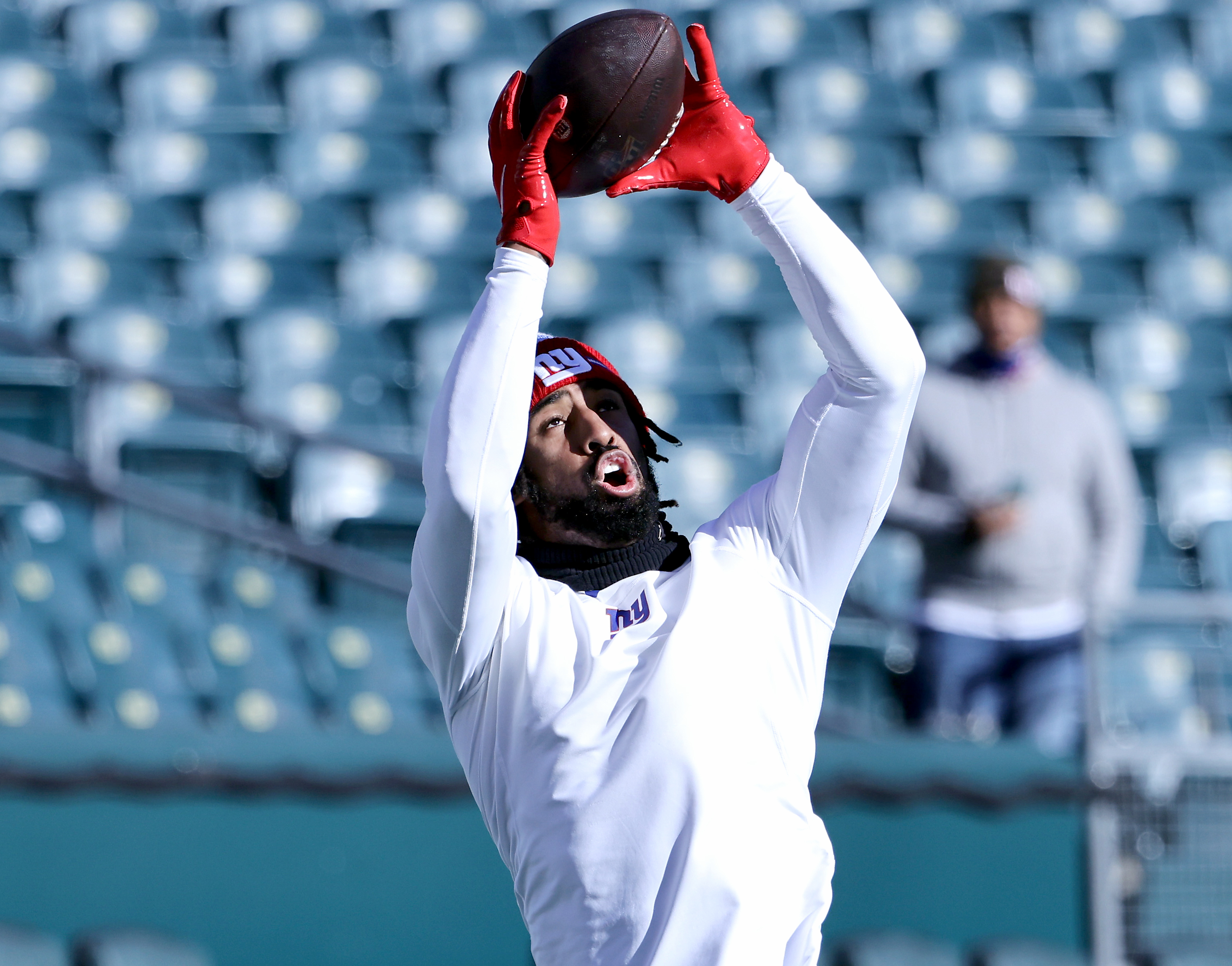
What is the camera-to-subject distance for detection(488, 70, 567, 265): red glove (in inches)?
67.8

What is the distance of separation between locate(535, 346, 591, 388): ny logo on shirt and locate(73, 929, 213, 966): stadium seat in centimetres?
175

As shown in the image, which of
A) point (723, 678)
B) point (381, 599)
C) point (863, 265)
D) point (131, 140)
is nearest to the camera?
point (723, 678)

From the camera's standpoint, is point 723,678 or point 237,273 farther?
point 237,273

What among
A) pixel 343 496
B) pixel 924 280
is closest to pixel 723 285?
pixel 924 280

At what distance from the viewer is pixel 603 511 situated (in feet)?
6.07

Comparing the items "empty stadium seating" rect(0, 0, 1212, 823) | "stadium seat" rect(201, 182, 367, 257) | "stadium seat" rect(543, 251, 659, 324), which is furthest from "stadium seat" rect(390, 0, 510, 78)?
"stadium seat" rect(543, 251, 659, 324)

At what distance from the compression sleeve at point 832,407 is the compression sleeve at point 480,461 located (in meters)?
0.33

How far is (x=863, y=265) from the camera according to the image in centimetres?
189

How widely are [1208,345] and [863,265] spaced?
5461 millimetres

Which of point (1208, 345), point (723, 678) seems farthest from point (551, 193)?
point (1208, 345)

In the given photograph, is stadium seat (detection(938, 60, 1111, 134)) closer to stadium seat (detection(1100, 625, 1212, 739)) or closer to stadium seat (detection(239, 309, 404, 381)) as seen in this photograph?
stadium seat (detection(239, 309, 404, 381))

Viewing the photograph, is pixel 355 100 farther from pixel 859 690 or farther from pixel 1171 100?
pixel 859 690

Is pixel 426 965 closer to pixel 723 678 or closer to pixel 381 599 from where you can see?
pixel 381 599

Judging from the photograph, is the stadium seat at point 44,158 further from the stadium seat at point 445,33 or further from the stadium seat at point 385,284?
the stadium seat at point 445,33
